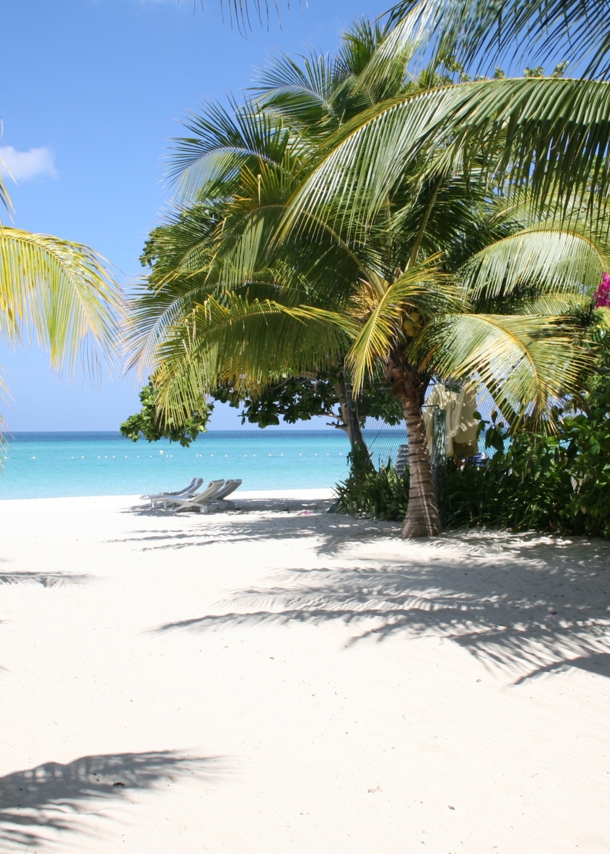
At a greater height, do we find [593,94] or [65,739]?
[593,94]

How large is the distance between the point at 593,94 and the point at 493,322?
10.3 feet

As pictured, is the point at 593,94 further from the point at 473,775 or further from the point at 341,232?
the point at 341,232

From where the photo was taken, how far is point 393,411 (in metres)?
13.9

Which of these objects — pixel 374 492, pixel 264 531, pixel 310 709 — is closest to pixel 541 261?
pixel 374 492

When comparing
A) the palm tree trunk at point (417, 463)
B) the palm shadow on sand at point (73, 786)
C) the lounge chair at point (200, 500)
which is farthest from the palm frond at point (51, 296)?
the lounge chair at point (200, 500)

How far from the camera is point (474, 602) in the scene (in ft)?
17.7

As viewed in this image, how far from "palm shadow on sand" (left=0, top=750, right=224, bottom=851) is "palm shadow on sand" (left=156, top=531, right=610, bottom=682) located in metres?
1.86

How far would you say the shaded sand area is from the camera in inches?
98.3

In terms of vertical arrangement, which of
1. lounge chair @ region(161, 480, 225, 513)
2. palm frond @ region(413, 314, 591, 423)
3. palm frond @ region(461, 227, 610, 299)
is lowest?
lounge chair @ region(161, 480, 225, 513)

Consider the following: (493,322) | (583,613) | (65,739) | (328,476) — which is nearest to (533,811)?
(65,739)

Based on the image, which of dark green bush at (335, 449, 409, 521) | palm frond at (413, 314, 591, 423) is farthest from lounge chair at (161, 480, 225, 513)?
palm frond at (413, 314, 591, 423)

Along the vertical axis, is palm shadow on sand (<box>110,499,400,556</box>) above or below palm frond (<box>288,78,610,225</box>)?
below

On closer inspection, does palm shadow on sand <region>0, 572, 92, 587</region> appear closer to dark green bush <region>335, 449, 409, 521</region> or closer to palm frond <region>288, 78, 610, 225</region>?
palm frond <region>288, 78, 610, 225</region>

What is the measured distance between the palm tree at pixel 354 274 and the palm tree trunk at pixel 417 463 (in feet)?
0.06
